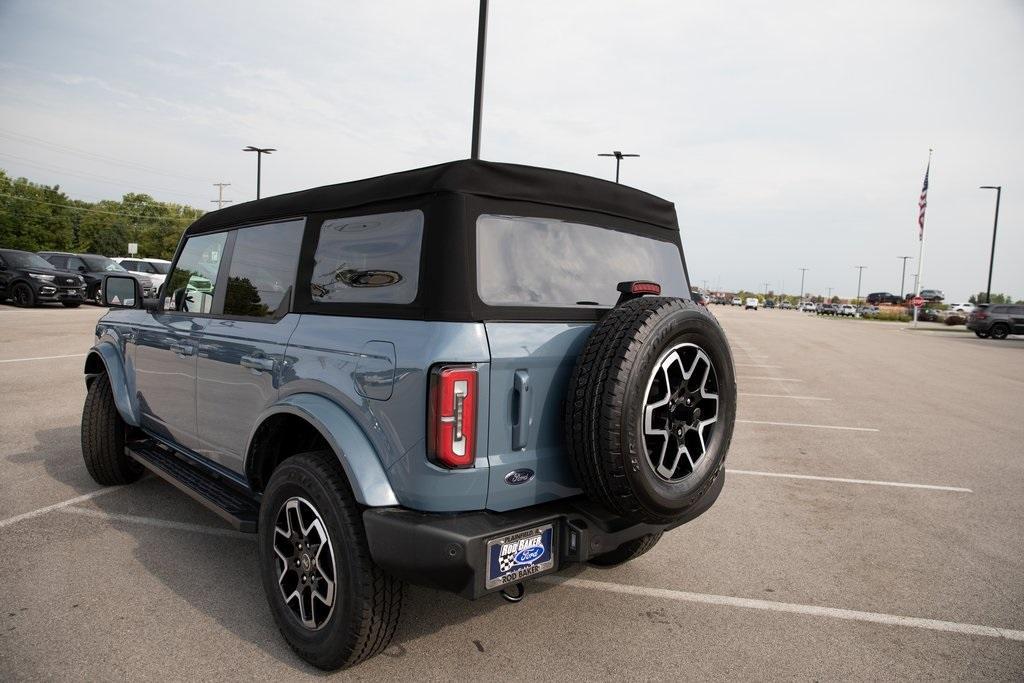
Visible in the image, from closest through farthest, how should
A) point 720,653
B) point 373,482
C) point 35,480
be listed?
point 373,482
point 720,653
point 35,480

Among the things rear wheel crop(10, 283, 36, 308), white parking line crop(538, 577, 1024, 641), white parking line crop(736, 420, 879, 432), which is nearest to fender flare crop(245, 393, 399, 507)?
white parking line crop(538, 577, 1024, 641)

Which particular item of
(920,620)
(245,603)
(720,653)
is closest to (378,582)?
(245,603)

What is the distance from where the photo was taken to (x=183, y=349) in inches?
147

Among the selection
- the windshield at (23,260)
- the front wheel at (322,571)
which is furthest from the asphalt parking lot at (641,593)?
the windshield at (23,260)

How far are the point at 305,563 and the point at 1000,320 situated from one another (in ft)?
117

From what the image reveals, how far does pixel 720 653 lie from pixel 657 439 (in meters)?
1.04

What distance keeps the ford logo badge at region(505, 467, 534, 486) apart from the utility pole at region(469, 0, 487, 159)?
10.6 meters

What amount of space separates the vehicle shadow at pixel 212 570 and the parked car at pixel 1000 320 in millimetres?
34199

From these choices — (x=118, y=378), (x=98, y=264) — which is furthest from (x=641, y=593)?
(x=98, y=264)

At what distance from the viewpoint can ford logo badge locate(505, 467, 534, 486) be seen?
2432mm

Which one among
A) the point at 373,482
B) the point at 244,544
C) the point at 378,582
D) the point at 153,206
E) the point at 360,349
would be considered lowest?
the point at 244,544

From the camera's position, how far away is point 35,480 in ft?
15.6

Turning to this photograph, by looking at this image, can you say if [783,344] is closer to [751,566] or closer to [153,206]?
[751,566]

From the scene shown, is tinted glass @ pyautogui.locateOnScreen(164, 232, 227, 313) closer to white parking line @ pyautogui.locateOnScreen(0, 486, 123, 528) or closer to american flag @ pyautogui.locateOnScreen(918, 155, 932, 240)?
white parking line @ pyautogui.locateOnScreen(0, 486, 123, 528)
